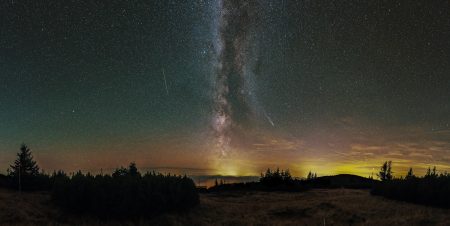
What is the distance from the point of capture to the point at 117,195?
32469 mm

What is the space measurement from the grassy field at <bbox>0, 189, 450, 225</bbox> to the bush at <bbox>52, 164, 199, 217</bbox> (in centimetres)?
122

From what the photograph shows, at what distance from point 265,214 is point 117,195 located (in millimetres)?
14259

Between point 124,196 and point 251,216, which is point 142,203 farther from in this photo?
point 251,216

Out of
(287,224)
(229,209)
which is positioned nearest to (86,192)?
(229,209)

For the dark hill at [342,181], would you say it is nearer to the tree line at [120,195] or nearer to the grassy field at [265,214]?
the grassy field at [265,214]

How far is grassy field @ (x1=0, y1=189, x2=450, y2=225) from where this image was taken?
29281 mm

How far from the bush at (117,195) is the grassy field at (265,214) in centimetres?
122

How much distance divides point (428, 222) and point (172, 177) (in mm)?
25035

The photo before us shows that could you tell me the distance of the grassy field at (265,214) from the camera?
29.3m

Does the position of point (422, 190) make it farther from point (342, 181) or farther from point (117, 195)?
point (342, 181)

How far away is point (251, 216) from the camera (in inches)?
1366

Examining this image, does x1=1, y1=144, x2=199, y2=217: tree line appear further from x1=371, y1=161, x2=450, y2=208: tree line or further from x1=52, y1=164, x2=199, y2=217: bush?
x1=371, y1=161, x2=450, y2=208: tree line

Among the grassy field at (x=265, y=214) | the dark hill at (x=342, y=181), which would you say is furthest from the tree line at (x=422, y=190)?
the dark hill at (x=342, y=181)

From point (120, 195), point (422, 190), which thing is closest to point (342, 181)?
point (422, 190)
